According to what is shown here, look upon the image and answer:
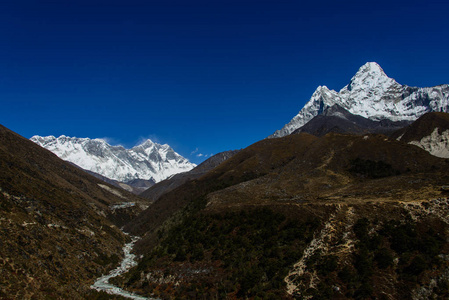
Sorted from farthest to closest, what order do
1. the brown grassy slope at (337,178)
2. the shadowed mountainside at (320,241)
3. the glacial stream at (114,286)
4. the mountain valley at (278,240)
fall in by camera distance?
1. the brown grassy slope at (337,178)
2. the glacial stream at (114,286)
3. the mountain valley at (278,240)
4. the shadowed mountainside at (320,241)

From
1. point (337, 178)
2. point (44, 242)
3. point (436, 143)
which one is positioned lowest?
point (44, 242)

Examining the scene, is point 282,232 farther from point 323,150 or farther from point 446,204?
point 323,150

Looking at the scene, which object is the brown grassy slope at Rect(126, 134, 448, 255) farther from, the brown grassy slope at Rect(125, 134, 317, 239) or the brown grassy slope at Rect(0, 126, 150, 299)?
the brown grassy slope at Rect(0, 126, 150, 299)

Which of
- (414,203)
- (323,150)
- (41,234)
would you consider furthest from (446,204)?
(41,234)

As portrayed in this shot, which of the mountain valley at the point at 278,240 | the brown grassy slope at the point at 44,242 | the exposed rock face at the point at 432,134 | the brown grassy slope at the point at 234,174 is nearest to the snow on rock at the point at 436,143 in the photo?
the exposed rock face at the point at 432,134

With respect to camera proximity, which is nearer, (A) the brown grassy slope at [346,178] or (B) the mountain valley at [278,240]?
(B) the mountain valley at [278,240]

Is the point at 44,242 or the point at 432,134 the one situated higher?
the point at 432,134

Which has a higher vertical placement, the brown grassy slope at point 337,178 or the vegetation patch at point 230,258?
the brown grassy slope at point 337,178

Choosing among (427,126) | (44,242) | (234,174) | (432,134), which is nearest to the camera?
(44,242)

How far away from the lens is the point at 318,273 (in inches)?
1652

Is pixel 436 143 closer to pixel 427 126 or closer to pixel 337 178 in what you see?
pixel 427 126

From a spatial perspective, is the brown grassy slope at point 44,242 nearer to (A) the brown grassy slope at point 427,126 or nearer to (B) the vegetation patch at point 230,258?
(B) the vegetation patch at point 230,258

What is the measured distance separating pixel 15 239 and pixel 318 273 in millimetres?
58113

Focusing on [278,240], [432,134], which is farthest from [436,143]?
[278,240]
